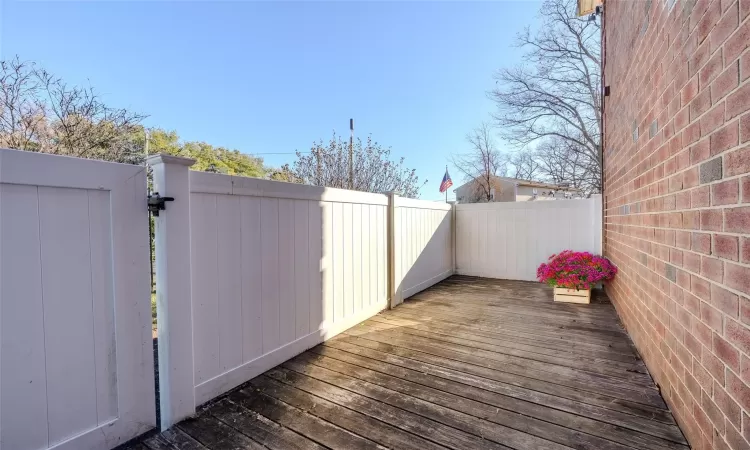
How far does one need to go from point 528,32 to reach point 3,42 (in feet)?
36.6

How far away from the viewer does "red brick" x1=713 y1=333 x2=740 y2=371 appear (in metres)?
1.07

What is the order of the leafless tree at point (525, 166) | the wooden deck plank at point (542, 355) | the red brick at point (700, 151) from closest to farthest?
the red brick at point (700, 151) < the wooden deck plank at point (542, 355) < the leafless tree at point (525, 166)

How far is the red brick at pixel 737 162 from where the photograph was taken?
0.98 m

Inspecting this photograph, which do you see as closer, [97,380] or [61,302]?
[61,302]

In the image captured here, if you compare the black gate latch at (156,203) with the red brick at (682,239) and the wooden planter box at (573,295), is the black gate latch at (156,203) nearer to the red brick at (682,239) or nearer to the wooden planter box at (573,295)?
the red brick at (682,239)

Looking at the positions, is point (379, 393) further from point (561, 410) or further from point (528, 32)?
point (528, 32)

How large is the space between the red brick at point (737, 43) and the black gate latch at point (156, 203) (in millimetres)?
2290

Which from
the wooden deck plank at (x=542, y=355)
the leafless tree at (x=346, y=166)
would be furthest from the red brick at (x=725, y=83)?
the leafless tree at (x=346, y=166)

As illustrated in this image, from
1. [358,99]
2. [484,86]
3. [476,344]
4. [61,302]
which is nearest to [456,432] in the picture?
[476,344]

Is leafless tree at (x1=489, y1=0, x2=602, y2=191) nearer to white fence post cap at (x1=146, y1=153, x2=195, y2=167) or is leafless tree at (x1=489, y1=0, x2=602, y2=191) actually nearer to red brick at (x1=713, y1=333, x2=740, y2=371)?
red brick at (x1=713, y1=333, x2=740, y2=371)

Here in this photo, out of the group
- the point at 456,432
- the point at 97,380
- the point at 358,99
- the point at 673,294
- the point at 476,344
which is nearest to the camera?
the point at 97,380

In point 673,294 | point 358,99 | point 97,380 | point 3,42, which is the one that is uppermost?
point 358,99

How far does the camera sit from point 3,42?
9.23ft

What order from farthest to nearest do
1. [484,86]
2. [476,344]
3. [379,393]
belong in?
[484,86] → [476,344] → [379,393]
